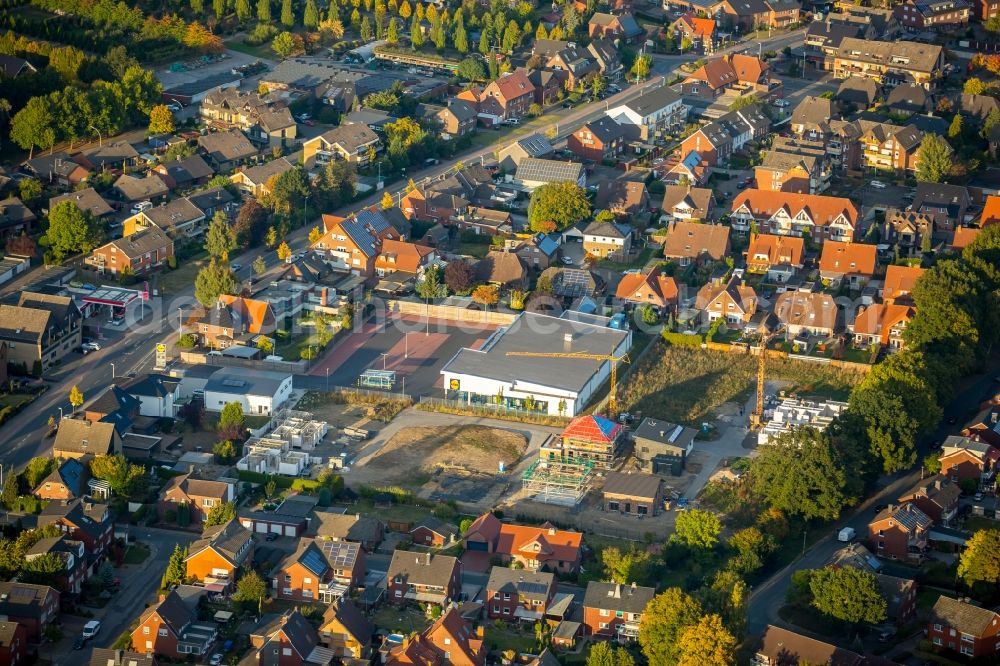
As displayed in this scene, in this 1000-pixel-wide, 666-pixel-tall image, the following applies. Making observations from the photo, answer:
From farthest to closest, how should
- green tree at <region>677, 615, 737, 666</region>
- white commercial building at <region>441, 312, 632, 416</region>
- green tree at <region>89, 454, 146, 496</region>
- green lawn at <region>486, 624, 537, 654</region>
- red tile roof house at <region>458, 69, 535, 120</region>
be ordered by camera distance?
red tile roof house at <region>458, 69, 535, 120</region>
white commercial building at <region>441, 312, 632, 416</region>
green tree at <region>89, 454, 146, 496</region>
green lawn at <region>486, 624, 537, 654</region>
green tree at <region>677, 615, 737, 666</region>

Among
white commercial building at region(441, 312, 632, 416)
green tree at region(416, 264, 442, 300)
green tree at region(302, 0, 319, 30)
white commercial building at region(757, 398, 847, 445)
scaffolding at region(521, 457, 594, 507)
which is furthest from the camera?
green tree at region(302, 0, 319, 30)

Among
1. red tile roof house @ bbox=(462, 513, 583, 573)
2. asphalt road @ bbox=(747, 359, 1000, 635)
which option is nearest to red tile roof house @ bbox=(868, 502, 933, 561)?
asphalt road @ bbox=(747, 359, 1000, 635)

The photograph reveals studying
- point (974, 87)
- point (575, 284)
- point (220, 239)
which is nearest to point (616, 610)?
point (575, 284)

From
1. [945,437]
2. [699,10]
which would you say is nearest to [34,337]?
[945,437]

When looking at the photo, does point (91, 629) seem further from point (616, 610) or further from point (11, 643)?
point (616, 610)

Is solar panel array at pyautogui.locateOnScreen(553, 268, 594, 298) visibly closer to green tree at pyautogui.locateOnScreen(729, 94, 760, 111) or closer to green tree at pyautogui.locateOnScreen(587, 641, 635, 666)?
green tree at pyautogui.locateOnScreen(729, 94, 760, 111)
